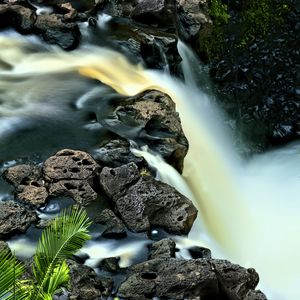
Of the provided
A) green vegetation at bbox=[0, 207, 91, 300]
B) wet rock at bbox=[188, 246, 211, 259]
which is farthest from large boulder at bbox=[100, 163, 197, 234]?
green vegetation at bbox=[0, 207, 91, 300]

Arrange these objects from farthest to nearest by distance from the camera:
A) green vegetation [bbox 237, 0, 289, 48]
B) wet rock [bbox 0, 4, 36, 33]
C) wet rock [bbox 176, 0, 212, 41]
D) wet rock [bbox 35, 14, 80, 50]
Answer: green vegetation [bbox 237, 0, 289, 48]
wet rock [bbox 176, 0, 212, 41]
wet rock [bbox 0, 4, 36, 33]
wet rock [bbox 35, 14, 80, 50]

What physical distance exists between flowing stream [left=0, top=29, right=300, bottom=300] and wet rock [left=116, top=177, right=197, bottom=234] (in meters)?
0.23

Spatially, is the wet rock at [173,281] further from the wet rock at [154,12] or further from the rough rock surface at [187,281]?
the wet rock at [154,12]

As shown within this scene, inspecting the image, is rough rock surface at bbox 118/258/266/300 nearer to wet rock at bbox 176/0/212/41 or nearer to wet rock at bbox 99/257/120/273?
wet rock at bbox 99/257/120/273

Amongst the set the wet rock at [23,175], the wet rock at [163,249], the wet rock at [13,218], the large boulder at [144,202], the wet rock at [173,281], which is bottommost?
the wet rock at [23,175]

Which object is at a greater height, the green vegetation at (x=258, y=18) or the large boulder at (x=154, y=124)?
the green vegetation at (x=258, y=18)

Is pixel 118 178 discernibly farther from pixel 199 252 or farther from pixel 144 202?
pixel 199 252

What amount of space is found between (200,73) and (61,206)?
5.23m

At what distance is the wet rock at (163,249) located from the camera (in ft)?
19.9

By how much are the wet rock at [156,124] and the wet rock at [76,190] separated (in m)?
1.33

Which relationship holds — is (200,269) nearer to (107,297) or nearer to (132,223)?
(107,297)

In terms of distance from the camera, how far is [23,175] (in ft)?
23.1

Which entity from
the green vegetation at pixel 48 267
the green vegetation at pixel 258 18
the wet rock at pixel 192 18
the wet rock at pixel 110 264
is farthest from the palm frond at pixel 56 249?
the green vegetation at pixel 258 18

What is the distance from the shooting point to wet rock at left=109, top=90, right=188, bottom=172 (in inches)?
315
